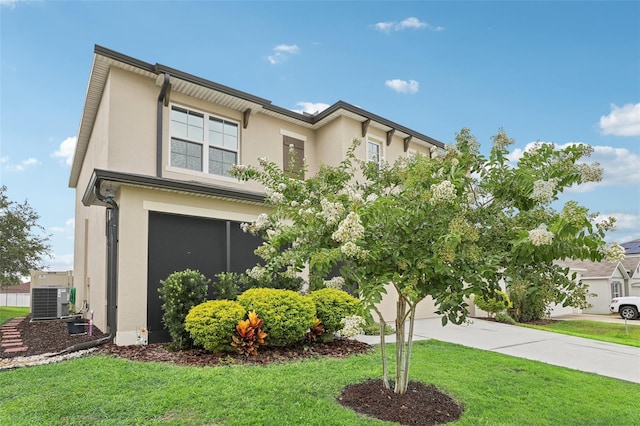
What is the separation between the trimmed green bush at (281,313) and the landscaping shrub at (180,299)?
33.8 inches

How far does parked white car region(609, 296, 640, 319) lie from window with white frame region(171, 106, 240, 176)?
2244 cm

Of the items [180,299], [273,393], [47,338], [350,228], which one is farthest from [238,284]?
[350,228]

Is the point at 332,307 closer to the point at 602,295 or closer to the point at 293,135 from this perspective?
the point at 293,135

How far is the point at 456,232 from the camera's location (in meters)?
3.50

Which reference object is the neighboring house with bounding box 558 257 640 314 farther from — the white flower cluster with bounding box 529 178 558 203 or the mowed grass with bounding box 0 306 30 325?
the mowed grass with bounding box 0 306 30 325

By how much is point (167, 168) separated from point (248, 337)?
5.51 metres

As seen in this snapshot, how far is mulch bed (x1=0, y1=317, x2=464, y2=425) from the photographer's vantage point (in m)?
4.34

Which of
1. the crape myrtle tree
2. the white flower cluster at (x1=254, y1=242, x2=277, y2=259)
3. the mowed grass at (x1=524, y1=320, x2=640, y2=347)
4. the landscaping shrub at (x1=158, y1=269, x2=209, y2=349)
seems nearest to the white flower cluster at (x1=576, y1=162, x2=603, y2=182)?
the crape myrtle tree

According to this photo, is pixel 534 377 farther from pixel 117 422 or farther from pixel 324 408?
pixel 117 422

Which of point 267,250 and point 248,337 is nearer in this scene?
point 267,250

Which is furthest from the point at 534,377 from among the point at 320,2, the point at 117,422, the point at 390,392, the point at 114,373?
the point at 320,2

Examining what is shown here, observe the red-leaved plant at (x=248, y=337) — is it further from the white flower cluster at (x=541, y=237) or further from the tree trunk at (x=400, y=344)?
the white flower cluster at (x=541, y=237)

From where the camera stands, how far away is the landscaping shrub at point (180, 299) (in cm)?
728

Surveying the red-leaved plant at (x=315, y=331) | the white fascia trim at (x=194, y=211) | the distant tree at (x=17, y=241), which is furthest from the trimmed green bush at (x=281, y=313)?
the distant tree at (x=17, y=241)
